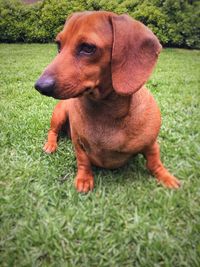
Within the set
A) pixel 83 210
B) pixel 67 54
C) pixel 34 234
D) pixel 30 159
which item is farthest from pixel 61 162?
pixel 67 54

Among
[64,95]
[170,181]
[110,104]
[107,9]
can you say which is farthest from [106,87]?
[107,9]

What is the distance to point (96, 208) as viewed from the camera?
2627 millimetres

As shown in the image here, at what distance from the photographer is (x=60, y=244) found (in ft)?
7.55

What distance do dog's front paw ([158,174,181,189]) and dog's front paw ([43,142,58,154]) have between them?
119 cm

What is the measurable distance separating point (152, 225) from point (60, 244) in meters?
0.66

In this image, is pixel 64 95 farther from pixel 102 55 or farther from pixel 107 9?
pixel 107 9

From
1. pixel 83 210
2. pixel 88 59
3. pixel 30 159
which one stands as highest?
pixel 88 59

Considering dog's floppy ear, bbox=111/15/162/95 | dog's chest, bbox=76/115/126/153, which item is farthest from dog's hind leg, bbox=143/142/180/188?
dog's floppy ear, bbox=111/15/162/95

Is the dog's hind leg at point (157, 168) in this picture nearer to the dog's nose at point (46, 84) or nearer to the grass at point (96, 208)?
the grass at point (96, 208)

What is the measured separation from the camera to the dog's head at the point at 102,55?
89.8 inches

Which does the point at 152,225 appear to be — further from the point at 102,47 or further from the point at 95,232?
the point at 102,47

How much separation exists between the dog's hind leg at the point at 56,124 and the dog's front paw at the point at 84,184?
72cm

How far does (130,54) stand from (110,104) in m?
0.41

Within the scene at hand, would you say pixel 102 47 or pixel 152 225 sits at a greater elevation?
pixel 102 47
